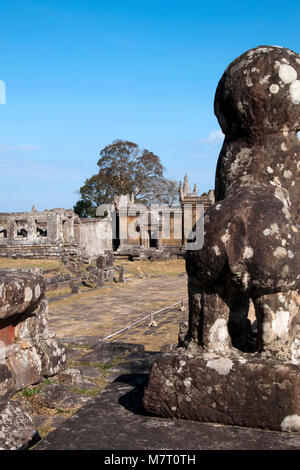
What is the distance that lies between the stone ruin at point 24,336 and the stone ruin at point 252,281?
1758mm

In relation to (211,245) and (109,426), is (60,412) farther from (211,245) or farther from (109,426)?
(211,245)

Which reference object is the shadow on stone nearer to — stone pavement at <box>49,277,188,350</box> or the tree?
stone pavement at <box>49,277,188,350</box>

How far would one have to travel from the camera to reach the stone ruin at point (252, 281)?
85.1 inches

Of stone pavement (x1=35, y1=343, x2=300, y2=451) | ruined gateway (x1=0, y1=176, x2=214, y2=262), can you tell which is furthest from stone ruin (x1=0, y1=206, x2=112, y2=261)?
stone pavement (x1=35, y1=343, x2=300, y2=451)

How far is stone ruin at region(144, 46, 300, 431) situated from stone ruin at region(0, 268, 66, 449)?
1.76 metres

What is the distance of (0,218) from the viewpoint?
2848cm

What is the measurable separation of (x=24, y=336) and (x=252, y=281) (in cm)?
277

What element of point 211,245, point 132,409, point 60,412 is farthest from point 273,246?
point 60,412

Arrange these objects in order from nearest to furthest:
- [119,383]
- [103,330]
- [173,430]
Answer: [173,430]
[119,383]
[103,330]

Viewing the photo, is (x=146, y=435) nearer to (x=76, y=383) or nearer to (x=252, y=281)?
(x=252, y=281)

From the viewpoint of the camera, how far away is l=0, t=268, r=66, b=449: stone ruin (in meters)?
3.74

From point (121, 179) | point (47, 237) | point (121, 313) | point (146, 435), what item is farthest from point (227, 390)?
point (121, 179)

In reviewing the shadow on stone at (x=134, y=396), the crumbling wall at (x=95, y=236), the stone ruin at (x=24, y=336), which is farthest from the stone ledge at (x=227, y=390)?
the crumbling wall at (x=95, y=236)

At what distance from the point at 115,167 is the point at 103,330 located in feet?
135
